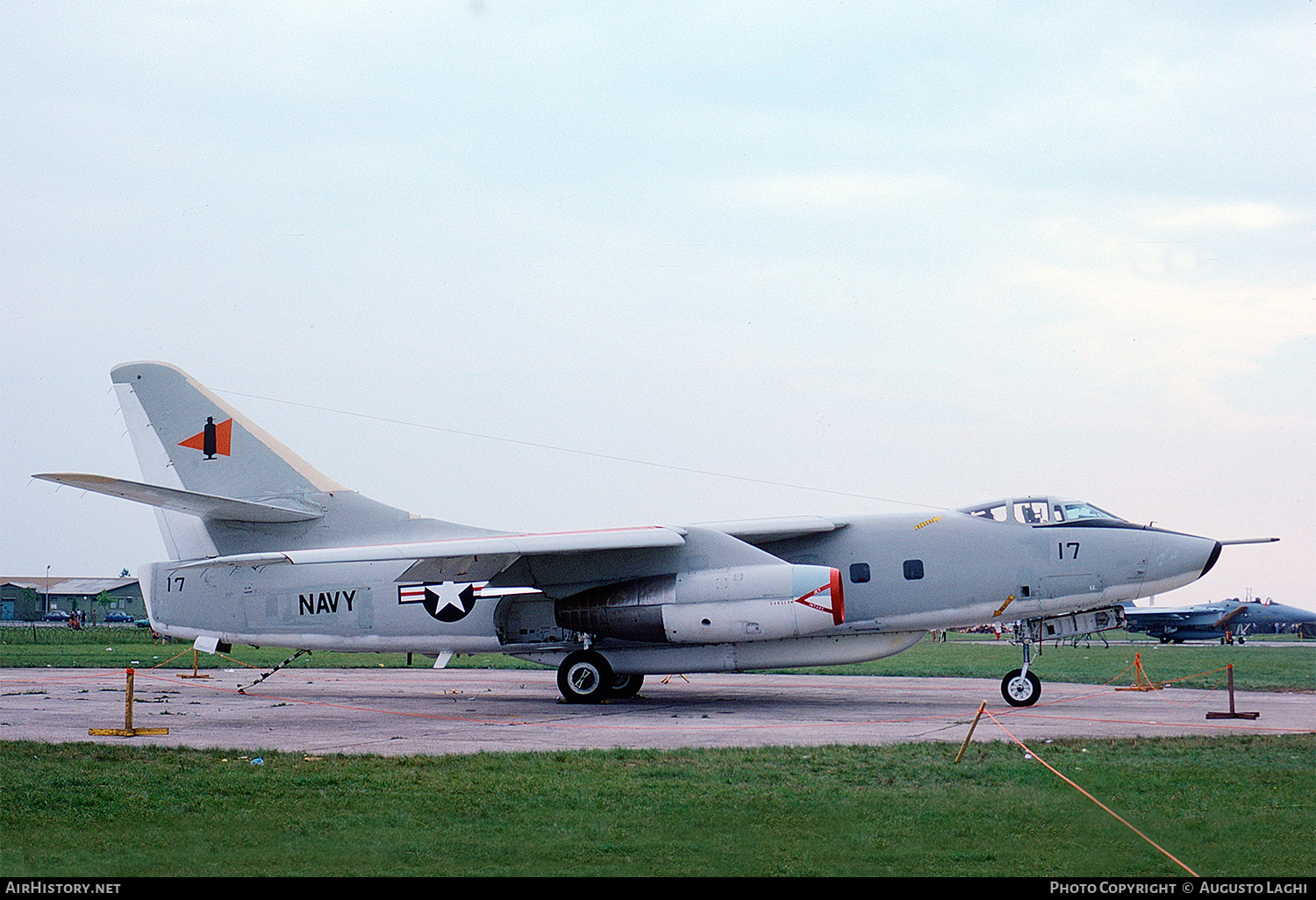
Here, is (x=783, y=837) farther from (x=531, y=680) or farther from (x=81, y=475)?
(x=531, y=680)

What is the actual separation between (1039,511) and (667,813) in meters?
11.9

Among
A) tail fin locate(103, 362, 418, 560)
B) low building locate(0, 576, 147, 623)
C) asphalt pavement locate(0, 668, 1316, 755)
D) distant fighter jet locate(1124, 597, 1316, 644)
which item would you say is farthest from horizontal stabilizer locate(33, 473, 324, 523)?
low building locate(0, 576, 147, 623)

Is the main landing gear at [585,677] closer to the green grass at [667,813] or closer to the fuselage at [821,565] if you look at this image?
the fuselage at [821,565]

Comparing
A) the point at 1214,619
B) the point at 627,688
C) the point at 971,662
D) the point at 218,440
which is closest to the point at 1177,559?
the point at 627,688

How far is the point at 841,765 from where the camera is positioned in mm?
10617

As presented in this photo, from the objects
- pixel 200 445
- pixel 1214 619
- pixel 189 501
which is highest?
pixel 200 445

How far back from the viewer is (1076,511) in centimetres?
1828

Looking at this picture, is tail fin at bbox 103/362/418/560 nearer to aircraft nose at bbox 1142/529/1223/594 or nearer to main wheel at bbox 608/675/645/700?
main wheel at bbox 608/675/645/700

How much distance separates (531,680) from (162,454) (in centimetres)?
920

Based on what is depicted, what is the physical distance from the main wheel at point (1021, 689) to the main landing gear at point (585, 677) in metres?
6.41

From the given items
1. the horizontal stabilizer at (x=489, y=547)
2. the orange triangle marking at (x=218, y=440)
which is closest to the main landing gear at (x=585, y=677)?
the horizontal stabilizer at (x=489, y=547)

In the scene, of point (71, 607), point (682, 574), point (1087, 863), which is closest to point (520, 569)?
point (682, 574)

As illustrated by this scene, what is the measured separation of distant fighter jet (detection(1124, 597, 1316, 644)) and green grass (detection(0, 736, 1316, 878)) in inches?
1881

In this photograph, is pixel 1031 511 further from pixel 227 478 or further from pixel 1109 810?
pixel 227 478
